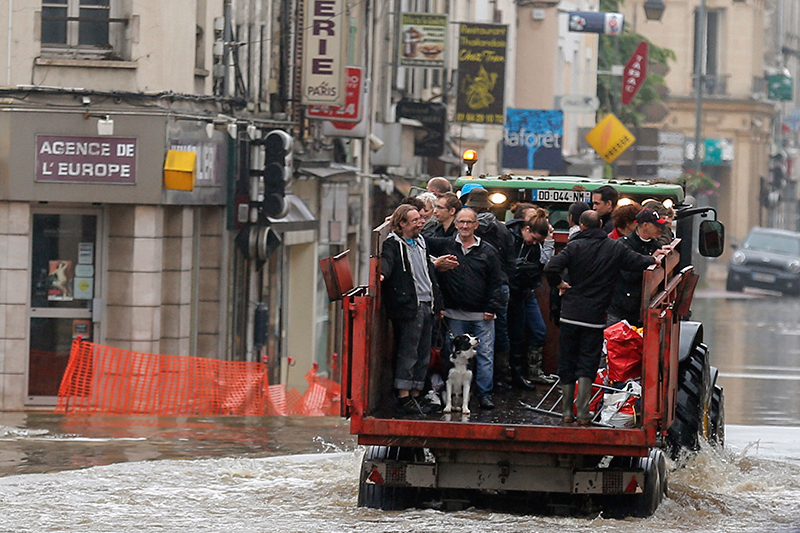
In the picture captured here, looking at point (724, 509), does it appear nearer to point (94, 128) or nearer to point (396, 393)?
point (396, 393)

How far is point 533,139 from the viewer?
38.6 metres

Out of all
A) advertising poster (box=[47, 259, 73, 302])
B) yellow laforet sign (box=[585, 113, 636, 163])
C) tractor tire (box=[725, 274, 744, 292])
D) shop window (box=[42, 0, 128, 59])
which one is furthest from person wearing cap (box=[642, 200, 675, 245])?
tractor tire (box=[725, 274, 744, 292])

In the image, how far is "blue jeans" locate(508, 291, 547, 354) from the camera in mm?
12336

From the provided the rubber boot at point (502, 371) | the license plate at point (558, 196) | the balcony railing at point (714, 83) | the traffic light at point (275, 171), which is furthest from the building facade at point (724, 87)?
the rubber boot at point (502, 371)

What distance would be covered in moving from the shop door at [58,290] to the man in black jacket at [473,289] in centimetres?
921

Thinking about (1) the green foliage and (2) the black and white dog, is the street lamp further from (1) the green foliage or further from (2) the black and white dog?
(2) the black and white dog

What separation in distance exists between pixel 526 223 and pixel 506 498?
82.2 inches

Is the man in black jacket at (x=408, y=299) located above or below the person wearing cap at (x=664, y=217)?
below

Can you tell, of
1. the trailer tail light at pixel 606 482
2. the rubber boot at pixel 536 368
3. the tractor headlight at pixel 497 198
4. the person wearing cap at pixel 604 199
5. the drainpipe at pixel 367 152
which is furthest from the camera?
the drainpipe at pixel 367 152

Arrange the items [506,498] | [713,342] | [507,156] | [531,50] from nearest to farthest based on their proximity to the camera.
→ [506,498] < [713,342] < [507,156] < [531,50]

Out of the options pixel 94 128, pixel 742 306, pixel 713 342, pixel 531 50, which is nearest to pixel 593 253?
pixel 94 128

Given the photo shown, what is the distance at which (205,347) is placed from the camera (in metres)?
21.1

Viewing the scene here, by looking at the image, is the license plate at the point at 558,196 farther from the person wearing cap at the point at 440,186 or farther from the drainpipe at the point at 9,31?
the drainpipe at the point at 9,31

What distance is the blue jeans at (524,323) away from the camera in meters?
12.3
